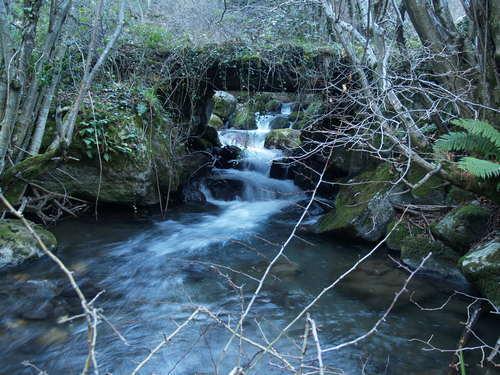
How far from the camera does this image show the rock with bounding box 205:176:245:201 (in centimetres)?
1009

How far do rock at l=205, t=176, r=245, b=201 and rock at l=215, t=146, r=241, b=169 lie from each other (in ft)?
4.29

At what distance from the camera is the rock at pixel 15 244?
18.3ft

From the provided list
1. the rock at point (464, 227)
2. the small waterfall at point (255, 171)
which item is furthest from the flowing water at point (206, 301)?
the small waterfall at point (255, 171)

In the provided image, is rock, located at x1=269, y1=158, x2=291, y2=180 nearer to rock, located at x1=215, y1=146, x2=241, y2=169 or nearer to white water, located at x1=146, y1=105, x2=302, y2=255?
white water, located at x1=146, y1=105, x2=302, y2=255

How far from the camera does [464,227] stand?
557cm

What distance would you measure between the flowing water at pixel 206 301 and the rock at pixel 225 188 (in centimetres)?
187

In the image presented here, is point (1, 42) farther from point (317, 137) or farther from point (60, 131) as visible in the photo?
point (317, 137)

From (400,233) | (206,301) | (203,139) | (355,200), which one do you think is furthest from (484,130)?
(203,139)

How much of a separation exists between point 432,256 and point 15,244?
548 centimetres

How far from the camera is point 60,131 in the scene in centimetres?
587

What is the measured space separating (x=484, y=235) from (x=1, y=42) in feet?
20.6

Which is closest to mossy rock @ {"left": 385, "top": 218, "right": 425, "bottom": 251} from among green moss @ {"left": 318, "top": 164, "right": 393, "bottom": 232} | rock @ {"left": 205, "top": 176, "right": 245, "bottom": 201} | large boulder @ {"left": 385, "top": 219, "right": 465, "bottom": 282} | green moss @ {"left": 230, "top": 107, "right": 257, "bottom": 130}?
large boulder @ {"left": 385, "top": 219, "right": 465, "bottom": 282}

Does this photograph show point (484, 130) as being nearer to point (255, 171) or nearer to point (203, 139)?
point (255, 171)

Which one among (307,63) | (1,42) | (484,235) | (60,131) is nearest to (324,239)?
(484,235)
